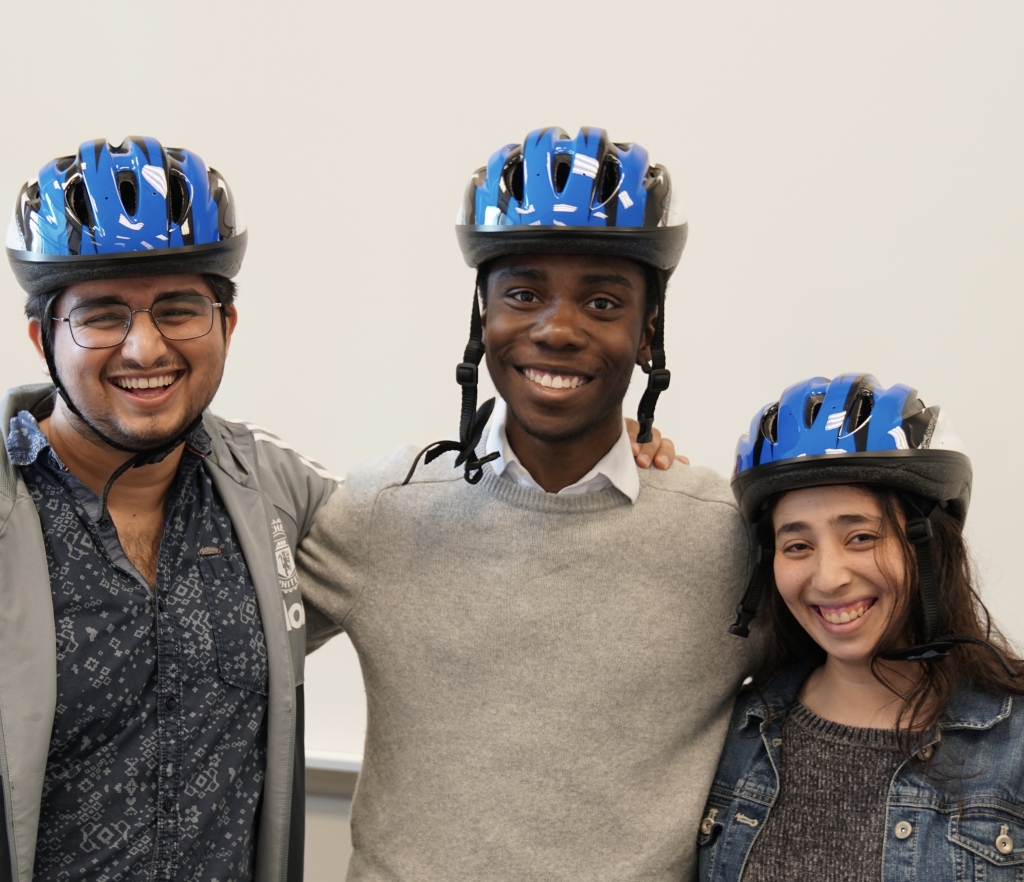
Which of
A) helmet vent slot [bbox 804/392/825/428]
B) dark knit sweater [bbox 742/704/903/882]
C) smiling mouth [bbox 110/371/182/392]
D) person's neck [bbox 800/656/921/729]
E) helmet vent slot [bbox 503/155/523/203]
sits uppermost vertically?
helmet vent slot [bbox 503/155/523/203]

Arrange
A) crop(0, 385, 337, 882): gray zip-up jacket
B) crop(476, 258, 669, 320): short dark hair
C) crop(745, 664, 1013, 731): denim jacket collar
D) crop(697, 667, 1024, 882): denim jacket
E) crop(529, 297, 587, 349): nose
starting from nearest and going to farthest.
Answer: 1. crop(0, 385, 337, 882): gray zip-up jacket
2. crop(697, 667, 1024, 882): denim jacket
3. crop(745, 664, 1013, 731): denim jacket collar
4. crop(529, 297, 587, 349): nose
5. crop(476, 258, 669, 320): short dark hair

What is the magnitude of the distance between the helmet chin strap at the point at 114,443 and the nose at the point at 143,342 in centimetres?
12

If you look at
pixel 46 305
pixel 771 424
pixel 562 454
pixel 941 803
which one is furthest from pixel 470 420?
pixel 941 803

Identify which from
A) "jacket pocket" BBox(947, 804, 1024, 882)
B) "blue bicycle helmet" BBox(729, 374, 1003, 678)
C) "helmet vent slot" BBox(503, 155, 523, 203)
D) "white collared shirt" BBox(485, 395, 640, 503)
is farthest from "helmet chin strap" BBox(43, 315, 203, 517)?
"jacket pocket" BBox(947, 804, 1024, 882)

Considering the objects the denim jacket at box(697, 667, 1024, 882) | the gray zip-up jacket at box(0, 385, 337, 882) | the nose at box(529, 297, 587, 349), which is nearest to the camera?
the gray zip-up jacket at box(0, 385, 337, 882)

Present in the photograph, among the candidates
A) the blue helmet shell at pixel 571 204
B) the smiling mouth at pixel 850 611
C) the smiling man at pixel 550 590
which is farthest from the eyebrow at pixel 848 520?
the blue helmet shell at pixel 571 204

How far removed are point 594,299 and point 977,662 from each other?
0.89 meters

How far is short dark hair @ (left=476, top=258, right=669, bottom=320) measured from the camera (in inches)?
81.0

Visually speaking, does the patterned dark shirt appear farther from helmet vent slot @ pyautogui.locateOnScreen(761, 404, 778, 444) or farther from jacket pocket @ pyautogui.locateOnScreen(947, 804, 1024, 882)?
jacket pocket @ pyautogui.locateOnScreen(947, 804, 1024, 882)

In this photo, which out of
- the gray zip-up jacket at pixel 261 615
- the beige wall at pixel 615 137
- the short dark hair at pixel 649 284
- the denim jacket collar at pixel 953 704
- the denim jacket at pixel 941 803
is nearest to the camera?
the gray zip-up jacket at pixel 261 615

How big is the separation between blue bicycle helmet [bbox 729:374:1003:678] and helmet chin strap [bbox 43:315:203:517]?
3.21ft

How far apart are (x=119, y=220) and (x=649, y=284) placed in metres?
0.93

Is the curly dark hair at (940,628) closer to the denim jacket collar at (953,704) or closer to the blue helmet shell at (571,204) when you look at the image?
the denim jacket collar at (953,704)

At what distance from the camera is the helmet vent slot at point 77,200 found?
6.12 feet
